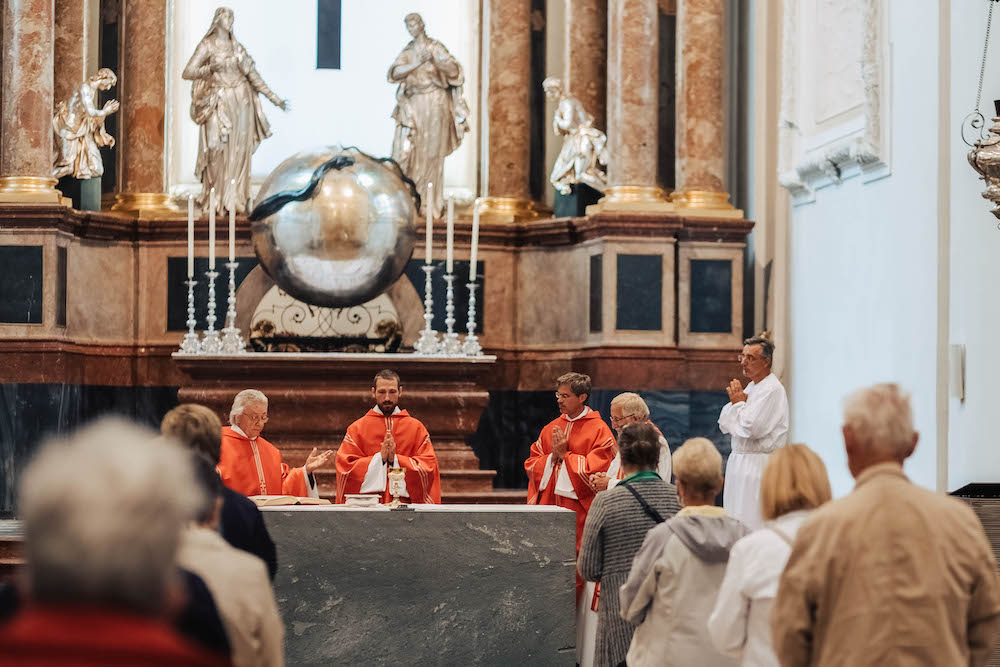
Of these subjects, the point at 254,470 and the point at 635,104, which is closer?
the point at 254,470

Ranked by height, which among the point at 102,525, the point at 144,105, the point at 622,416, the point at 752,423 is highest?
the point at 144,105

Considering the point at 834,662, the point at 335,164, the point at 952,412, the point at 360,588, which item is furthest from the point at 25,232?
the point at 834,662

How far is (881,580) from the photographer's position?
13.0ft

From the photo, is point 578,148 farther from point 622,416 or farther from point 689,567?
point 689,567

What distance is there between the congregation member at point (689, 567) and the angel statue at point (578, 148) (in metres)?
8.03

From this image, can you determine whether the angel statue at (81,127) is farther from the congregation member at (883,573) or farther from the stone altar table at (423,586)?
the congregation member at (883,573)

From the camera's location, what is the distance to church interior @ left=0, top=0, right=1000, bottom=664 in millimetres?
11203

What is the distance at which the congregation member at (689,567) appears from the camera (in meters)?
5.12

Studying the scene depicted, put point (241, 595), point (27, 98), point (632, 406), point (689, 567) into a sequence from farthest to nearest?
point (27, 98) < point (632, 406) < point (689, 567) < point (241, 595)

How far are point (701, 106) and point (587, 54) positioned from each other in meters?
1.43

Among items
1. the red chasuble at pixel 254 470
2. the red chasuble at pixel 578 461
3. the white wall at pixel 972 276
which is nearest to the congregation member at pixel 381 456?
the red chasuble at pixel 254 470

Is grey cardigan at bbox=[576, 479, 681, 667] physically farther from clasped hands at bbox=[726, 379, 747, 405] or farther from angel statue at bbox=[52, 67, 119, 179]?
angel statue at bbox=[52, 67, 119, 179]

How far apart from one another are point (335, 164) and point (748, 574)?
293 inches

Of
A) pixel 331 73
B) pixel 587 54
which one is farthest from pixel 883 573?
pixel 331 73
